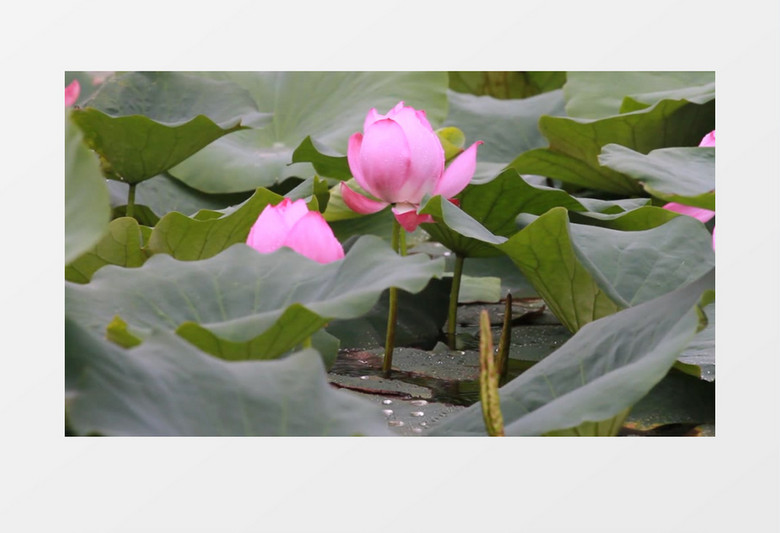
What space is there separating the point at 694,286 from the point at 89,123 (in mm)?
848

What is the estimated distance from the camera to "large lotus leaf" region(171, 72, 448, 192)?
1733mm

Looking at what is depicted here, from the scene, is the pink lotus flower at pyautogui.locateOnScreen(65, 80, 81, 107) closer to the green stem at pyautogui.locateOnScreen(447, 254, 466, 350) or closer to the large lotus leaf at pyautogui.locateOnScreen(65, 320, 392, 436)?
the green stem at pyautogui.locateOnScreen(447, 254, 466, 350)

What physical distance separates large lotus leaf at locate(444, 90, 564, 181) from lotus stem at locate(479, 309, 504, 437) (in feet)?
3.46

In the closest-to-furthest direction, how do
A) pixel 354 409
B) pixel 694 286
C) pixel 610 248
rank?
pixel 354 409 → pixel 694 286 → pixel 610 248

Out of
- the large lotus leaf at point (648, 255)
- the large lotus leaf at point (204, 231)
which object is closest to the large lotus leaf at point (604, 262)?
the large lotus leaf at point (648, 255)

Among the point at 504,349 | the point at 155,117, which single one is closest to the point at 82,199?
the point at 504,349

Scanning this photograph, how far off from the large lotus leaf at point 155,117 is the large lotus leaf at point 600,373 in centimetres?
64

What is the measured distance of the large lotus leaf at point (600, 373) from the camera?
719 millimetres

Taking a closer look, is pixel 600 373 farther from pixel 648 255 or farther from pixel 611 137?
pixel 611 137

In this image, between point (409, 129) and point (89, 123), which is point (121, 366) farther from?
point (89, 123)

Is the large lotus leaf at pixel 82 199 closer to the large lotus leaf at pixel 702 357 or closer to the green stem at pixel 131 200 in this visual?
the large lotus leaf at pixel 702 357

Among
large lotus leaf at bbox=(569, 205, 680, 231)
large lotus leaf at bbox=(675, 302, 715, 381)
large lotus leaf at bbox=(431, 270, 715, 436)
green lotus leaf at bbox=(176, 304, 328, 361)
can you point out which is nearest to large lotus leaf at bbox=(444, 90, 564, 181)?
large lotus leaf at bbox=(569, 205, 680, 231)
